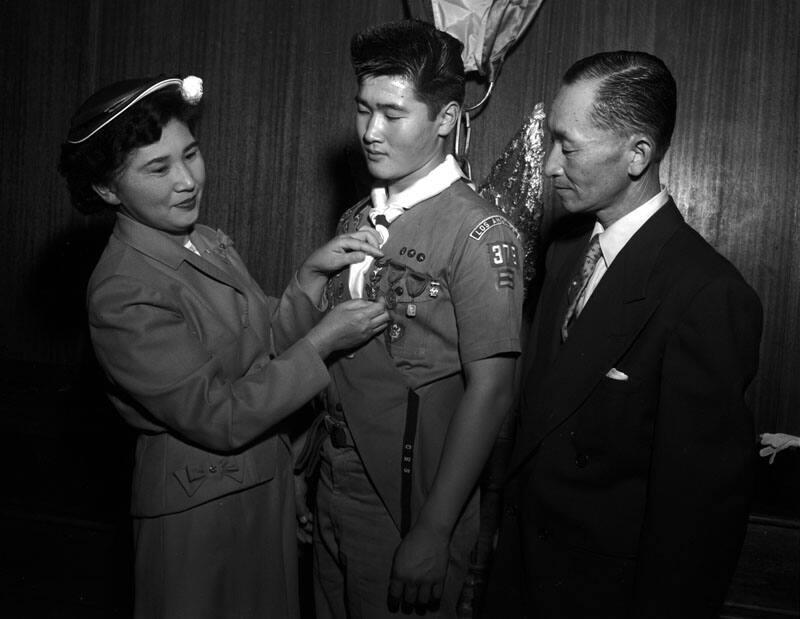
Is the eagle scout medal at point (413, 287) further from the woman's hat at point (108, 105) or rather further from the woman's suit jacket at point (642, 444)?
the woman's hat at point (108, 105)

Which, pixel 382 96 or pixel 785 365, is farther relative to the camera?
pixel 785 365

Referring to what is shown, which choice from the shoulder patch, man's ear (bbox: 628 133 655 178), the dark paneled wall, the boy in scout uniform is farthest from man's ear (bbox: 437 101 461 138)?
the dark paneled wall

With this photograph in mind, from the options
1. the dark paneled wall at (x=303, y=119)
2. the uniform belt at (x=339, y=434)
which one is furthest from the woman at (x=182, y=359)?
the dark paneled wall at (x=303, y=119)

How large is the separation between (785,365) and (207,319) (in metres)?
1.80

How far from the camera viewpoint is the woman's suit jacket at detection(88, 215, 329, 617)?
151 cm

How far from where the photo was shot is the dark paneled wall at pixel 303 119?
2.38m

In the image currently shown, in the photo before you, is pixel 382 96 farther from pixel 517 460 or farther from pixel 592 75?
pixel 517 460

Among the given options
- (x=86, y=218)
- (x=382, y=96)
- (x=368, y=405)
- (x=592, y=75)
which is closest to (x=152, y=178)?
(x=382, y=96)

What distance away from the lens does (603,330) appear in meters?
1.46

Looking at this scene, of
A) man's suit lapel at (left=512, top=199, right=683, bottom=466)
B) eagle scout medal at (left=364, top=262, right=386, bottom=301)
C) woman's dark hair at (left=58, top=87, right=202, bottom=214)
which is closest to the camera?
man's suit lapel at (left=512, top=199, right=683, bottom=466)

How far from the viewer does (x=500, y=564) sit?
165 cm

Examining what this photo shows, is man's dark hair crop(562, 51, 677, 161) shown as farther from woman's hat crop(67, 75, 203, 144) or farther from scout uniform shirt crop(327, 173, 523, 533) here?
woman's hat crop(67, 75, 203, 144)

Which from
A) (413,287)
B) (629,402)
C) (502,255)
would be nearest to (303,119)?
(413,287)

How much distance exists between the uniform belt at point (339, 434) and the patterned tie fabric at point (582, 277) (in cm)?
49
